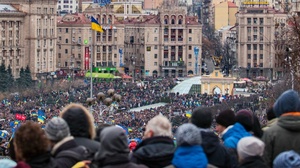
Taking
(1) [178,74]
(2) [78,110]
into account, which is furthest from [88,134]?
(1) [178,74]

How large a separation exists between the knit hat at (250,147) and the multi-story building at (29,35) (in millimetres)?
75660

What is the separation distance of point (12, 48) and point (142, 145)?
252 ft

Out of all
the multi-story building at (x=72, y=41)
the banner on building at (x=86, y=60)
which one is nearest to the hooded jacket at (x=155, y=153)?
the banner on building at (x=86, y=60)

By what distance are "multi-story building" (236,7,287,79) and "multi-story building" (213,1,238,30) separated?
29847mm

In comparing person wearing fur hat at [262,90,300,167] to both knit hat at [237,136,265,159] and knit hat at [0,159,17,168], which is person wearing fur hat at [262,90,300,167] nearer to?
knit hat at [237,136,265,159]

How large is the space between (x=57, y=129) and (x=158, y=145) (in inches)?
43.3

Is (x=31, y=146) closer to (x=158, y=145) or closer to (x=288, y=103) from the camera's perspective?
(x=158, y=145)

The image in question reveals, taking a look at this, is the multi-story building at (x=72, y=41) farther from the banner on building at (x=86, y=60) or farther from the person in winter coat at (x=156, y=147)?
the person in winter coat at (x=156, y=147)

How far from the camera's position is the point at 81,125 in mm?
12523

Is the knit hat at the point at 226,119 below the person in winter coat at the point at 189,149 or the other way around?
the other way around

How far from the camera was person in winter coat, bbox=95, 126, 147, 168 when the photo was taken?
447 inches

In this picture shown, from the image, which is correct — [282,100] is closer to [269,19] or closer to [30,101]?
[30,101]

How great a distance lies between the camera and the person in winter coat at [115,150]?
11.3 m

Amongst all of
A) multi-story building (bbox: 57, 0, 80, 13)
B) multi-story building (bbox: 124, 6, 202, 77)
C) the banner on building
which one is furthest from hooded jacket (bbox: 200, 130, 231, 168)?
multi-story building (bbox: 57, 0, 80, 13)
